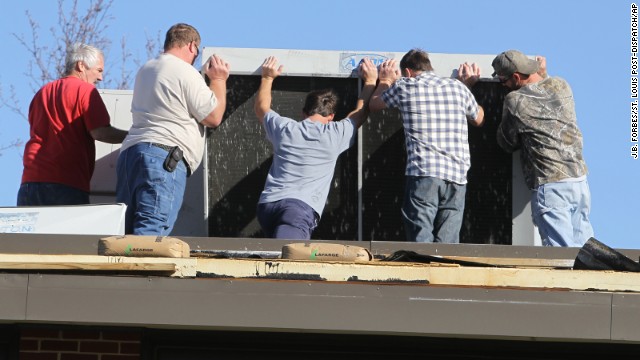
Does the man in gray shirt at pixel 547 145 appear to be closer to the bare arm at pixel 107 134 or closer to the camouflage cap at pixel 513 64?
the camouflage cap at pixel 513 64

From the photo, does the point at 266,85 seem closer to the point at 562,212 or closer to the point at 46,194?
the point at 46,194

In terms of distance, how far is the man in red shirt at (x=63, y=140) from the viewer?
852 centimetres

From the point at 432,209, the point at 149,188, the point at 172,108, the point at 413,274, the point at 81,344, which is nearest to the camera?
the point at 413,274

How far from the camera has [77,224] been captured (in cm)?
740

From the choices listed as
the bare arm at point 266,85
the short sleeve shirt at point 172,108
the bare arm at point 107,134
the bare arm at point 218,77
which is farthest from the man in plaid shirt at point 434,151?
the bare arm at point 107,134

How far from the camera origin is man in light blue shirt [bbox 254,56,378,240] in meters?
8.48

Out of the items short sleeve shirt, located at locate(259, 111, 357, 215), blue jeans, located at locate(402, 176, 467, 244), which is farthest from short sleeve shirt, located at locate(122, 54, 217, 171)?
blue jeans, located at locate(402, 176, 467, 244)

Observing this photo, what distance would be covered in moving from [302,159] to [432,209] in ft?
3.10

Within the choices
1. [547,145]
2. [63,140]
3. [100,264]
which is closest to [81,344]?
[100,264]

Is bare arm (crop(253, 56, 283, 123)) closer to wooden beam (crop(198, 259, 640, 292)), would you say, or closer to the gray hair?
the gray hair

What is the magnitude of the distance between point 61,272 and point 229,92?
3799 millimetres

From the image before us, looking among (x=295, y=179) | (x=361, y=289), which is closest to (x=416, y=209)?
(x=295, y=179)

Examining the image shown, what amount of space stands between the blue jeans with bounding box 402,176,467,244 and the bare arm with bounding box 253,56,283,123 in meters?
1.16

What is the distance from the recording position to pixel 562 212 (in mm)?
8531
